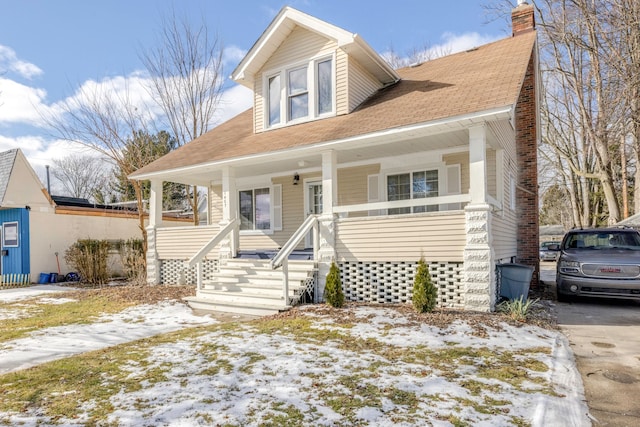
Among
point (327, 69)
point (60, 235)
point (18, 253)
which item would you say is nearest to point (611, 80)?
point (327, 69)

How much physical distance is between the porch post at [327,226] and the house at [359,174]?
31mm

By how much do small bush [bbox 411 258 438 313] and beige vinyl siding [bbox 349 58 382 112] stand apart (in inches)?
193

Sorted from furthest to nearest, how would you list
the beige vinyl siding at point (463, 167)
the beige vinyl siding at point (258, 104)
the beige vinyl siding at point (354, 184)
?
the beige vinyl siding at point (258, 104), the beige vinyl siding at point (354, 184), the beige vinyl siding at point (463, 167)

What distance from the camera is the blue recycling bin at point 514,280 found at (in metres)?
7.68

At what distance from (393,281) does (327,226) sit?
1.83 m

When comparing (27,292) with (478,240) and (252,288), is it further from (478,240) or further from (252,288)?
(478,240)

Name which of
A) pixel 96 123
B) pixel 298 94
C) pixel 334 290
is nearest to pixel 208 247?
pixel 334 290

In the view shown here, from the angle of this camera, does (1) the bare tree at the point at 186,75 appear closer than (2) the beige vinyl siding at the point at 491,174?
No

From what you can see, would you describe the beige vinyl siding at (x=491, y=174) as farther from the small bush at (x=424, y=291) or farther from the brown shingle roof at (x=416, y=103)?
the small bush at (x=424, y=291)

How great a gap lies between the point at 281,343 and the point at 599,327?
5.18 metres

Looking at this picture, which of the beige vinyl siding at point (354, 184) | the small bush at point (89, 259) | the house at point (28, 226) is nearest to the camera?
the beige vinyl siding at point (354, 184)

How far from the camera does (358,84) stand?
10133 millimetres

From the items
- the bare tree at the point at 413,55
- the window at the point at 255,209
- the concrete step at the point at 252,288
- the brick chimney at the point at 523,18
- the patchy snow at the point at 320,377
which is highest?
the bare tree at the point at 413,55

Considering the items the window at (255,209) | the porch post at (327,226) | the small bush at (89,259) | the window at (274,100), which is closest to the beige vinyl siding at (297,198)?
the window at (255,209)
